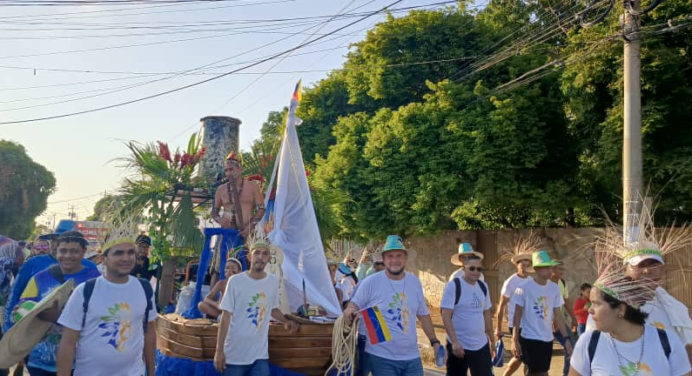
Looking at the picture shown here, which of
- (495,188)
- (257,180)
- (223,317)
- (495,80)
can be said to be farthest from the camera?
(495,80)

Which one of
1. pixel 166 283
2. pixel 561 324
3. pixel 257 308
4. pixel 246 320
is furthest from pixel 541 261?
pixel 166 283

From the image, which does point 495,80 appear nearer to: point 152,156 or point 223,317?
point 152,156

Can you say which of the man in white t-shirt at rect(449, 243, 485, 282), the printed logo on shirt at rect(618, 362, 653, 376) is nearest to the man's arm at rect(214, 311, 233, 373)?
the man in white t-shirt at rect(449, 243, 485, 282)

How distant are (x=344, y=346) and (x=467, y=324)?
1.46 m

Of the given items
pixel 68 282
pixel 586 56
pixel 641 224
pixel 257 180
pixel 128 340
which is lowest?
pixel 128 340

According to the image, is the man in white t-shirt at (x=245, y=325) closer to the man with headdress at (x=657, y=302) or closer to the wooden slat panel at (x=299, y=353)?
the wooden slat panel at (x=299, y=353)

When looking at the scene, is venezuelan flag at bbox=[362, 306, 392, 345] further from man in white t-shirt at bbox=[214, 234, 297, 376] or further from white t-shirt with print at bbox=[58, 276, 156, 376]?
white t-shirt with print at bbox=[58, 276, 156, 376]

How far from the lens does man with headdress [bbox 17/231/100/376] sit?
4.52m

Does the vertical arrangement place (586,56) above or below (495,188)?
above

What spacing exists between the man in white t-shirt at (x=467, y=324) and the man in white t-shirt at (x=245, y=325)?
189 centimetres

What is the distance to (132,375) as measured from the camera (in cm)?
418

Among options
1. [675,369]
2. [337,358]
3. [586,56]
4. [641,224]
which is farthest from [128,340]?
[586,56]

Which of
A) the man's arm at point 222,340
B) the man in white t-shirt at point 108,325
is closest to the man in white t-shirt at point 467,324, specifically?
the man's arm at point 222,340

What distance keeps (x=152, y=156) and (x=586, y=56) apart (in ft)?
26.0
